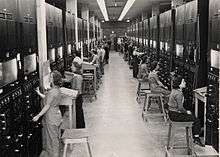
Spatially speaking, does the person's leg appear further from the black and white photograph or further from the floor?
the floor

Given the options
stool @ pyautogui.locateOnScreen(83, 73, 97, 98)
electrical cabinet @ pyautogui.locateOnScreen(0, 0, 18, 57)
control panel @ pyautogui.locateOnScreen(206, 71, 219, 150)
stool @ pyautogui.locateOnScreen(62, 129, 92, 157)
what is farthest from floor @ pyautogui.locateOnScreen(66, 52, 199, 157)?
electrical cabinet @ pyautogui.locateOnScreen(0, 0, 18, 57)

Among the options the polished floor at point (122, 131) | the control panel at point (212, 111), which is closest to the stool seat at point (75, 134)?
the polished floor at point (122, 131)

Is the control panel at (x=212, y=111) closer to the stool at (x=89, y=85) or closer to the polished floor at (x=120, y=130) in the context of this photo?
the polished floor at (x=120, y=130)

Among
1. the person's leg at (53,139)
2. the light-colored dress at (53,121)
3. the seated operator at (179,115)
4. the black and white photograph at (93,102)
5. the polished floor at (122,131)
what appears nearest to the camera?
the black and white photograph at (93,102)

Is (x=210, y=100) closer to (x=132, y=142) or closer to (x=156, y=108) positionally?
(x=132, y=142)

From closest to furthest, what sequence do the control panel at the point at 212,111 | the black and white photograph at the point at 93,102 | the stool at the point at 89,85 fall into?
1. the black and white photograph at the point at 93,102
2. the control panel at the point at 212,111
3. the stool at the point at 89,85

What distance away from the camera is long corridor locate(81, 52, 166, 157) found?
7047 mm

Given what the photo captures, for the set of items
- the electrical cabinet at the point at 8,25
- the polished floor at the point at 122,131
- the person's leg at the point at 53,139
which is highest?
the electrical cabinet at the point at 8,25

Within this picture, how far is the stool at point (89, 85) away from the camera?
1245 centimetres

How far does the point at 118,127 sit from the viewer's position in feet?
28.8

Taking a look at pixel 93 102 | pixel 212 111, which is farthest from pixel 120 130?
pixel 93 102

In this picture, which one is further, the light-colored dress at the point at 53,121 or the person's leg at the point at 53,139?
the person's leg at the point at 53,139

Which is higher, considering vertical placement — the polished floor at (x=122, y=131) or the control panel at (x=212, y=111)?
the control panel at (x=212, y=111)

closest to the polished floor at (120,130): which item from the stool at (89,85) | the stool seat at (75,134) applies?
the stool at (89,85)
